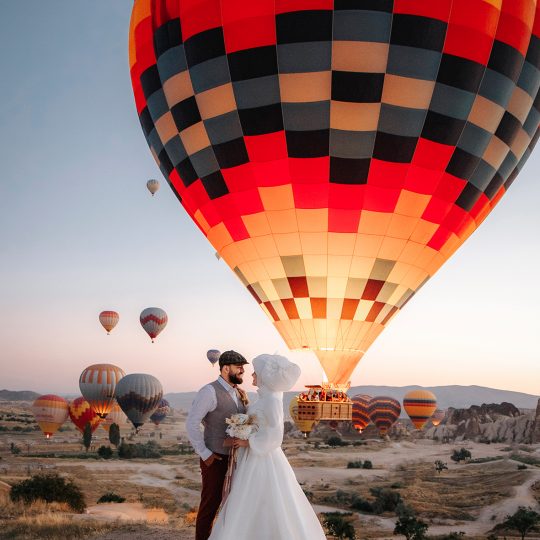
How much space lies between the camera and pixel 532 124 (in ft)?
41.4

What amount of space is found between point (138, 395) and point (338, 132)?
34720 mm

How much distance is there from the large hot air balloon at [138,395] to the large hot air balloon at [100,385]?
1.51m

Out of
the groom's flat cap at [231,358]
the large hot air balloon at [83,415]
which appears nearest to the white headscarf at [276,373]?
the groom's flat cap at [231,358]

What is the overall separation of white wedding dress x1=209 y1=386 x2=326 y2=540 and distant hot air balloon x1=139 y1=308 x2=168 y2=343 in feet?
129

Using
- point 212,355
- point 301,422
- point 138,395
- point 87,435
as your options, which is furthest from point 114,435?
point 301,422

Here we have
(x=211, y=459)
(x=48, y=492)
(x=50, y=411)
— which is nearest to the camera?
(x=211, y=459)

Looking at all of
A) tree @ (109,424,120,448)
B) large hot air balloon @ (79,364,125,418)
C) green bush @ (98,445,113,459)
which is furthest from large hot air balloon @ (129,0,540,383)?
tree @ (109,424,120,448)

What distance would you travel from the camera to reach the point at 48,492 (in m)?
16.5

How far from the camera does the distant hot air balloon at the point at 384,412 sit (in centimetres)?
5488

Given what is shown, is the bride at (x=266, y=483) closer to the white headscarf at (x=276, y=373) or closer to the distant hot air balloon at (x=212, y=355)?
the white headscarf at (x=276, y=373)

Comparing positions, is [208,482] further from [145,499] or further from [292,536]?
[145,499]

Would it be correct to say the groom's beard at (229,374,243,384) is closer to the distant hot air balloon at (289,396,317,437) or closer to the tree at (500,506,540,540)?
the distant hot air balloon at (289,396,317,437)

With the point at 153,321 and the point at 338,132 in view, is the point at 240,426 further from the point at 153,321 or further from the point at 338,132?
the point at 153,321

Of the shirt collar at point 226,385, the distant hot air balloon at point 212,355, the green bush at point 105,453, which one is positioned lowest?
the green bush at point 105,453
